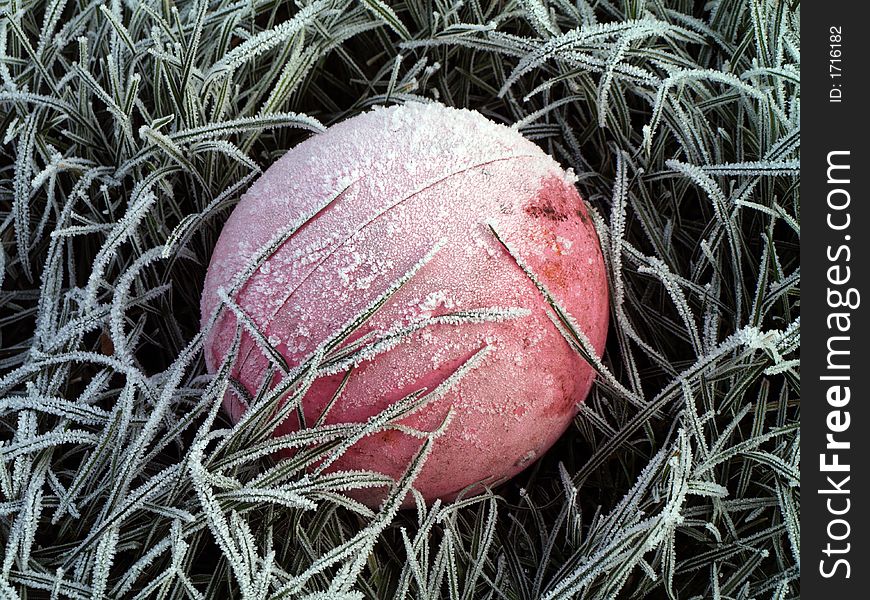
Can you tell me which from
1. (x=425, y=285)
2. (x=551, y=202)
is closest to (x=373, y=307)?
(x=425, y=285)

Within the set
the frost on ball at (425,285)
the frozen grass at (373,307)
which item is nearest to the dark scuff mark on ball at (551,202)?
the frost on ball at (425,285)

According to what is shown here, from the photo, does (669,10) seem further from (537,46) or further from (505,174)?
(505,174)

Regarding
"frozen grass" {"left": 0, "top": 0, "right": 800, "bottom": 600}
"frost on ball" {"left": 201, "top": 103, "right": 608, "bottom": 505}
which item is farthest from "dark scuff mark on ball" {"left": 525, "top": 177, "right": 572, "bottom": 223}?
"frozen grass" {"left": 0, "top": 0, "right": 800, "bottom": 600}

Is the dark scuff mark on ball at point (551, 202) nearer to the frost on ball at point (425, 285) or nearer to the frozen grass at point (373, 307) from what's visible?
the frost on ball at point (425, 285)

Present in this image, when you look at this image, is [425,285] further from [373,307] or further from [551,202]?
[551,202]

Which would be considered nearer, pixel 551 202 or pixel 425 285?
pixel 425 285

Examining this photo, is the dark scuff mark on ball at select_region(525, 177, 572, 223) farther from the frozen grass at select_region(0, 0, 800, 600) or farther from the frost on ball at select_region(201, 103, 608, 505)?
the frozen grass at select_region(0, 0, 800, 600)
